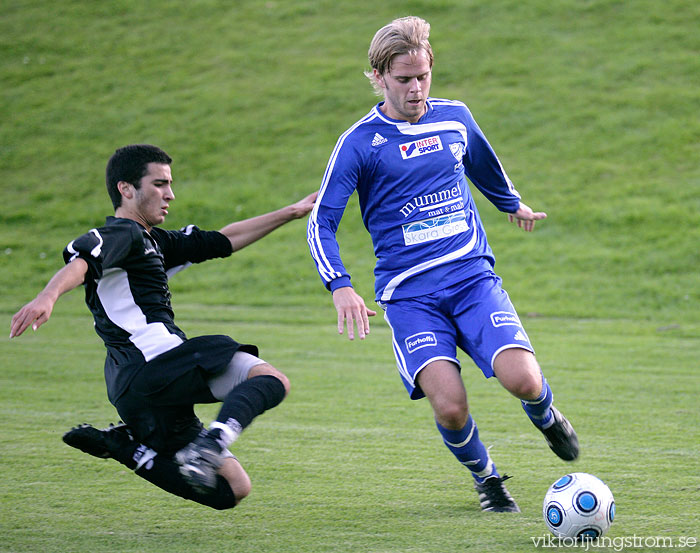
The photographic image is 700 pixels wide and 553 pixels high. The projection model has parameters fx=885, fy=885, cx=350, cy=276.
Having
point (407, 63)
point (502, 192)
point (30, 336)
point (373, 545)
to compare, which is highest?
point (407, 63)

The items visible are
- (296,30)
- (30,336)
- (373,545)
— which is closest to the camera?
(373,545)

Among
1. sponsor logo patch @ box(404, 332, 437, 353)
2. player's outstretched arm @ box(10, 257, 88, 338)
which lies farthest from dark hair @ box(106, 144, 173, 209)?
sponsor logo patch @ box(404, 332, 437, 353)

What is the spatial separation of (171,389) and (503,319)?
1726 mm

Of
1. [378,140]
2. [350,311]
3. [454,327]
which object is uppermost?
[378,140]

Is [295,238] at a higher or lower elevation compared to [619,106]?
lower

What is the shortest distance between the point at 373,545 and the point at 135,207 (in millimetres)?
2079

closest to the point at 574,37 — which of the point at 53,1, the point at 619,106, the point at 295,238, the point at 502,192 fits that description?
the point at 619,106

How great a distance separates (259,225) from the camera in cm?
520

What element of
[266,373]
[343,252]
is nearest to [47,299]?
[266,373]

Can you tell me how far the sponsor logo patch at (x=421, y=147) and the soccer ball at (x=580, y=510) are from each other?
1.90 m

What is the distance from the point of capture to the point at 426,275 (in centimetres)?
476

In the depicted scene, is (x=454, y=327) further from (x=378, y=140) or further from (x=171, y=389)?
(x=171, y=389)

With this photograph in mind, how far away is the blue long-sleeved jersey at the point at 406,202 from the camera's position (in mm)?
4738

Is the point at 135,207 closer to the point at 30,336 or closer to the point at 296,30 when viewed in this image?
the point at 30,336
